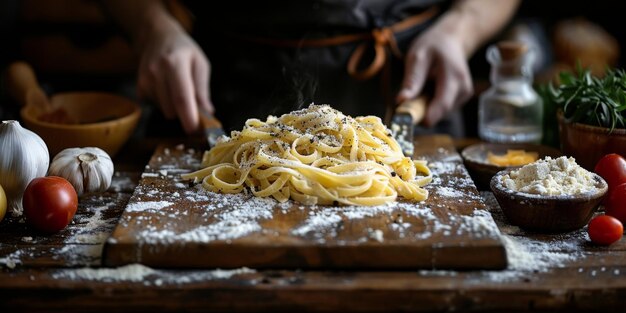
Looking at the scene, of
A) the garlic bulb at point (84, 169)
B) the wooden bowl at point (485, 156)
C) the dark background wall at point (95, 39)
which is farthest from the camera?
the dark background wall at point (95, 39)

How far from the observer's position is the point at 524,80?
9.18 ft

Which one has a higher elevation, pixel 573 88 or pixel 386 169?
pixel 573 88

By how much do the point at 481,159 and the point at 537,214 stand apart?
1.99 ft

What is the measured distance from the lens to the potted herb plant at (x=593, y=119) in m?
2.05

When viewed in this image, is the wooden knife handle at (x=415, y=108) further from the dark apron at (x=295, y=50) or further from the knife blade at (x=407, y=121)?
the dark apron at (x=295, y=50)

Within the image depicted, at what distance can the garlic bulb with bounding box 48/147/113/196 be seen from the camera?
200 centimetres

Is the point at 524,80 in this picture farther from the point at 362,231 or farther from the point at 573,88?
the point at 362,231

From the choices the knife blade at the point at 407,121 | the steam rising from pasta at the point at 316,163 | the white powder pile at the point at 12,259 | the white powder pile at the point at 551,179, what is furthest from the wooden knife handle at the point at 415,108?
the white powder pile at the point at 12,259

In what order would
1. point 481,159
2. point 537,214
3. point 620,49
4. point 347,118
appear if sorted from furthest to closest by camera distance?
1. point 620,49
2. point 481,159
3. point 347,118
4. point 537,214

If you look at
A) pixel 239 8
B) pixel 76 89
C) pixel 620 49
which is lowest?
pixel 76 89

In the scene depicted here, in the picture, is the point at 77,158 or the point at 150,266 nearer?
the point at 150,266

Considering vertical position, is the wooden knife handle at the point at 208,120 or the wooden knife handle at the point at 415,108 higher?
the wooden knife handle at the point at 415,108

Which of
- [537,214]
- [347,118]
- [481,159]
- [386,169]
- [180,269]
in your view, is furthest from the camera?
[481,159]

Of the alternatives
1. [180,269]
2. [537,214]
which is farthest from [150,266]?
[537,214]
